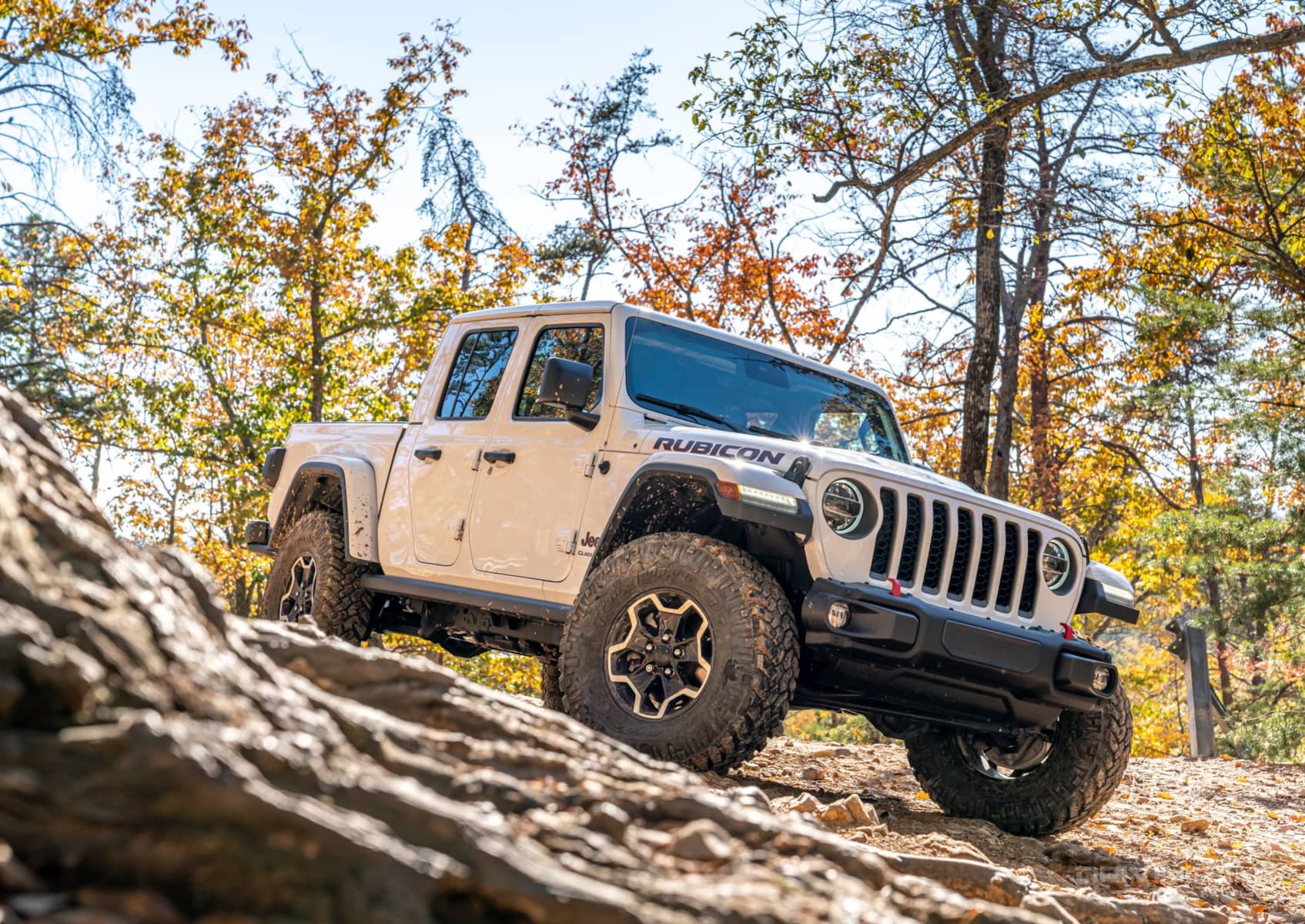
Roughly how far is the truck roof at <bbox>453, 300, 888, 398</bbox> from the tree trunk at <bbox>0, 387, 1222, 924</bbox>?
421cm

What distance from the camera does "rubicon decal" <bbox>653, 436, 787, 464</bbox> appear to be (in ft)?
16.8

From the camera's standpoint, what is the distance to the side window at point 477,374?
6.83m

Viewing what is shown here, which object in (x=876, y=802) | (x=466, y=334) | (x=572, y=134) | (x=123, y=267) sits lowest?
(x=876, y=802)

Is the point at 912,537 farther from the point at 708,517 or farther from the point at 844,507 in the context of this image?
the point at 708,517

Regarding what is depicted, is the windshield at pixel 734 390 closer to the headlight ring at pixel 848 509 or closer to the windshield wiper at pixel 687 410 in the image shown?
the windshield wiper at pixel 687 410

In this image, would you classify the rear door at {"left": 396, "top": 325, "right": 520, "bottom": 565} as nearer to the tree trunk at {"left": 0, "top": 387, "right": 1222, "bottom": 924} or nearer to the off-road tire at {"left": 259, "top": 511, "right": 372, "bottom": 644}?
the off-road tire at {"left": 259, "top": 511, "right": 372, "bottom": 644}

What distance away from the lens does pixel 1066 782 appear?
5.64 metres

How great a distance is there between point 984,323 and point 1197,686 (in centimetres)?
375

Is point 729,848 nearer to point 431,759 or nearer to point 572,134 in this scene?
point 431,759

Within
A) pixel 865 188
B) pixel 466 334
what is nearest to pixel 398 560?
pixel 466 334

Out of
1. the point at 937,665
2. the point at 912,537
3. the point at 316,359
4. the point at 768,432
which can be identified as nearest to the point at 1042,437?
the point at 316,359

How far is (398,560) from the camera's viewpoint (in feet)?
22.8

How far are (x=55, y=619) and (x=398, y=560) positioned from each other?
17.9 ft

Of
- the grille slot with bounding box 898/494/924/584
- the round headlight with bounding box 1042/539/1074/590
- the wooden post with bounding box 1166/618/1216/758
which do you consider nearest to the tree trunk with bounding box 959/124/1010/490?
the wooden post with bounding box 1166/618/1216/758
